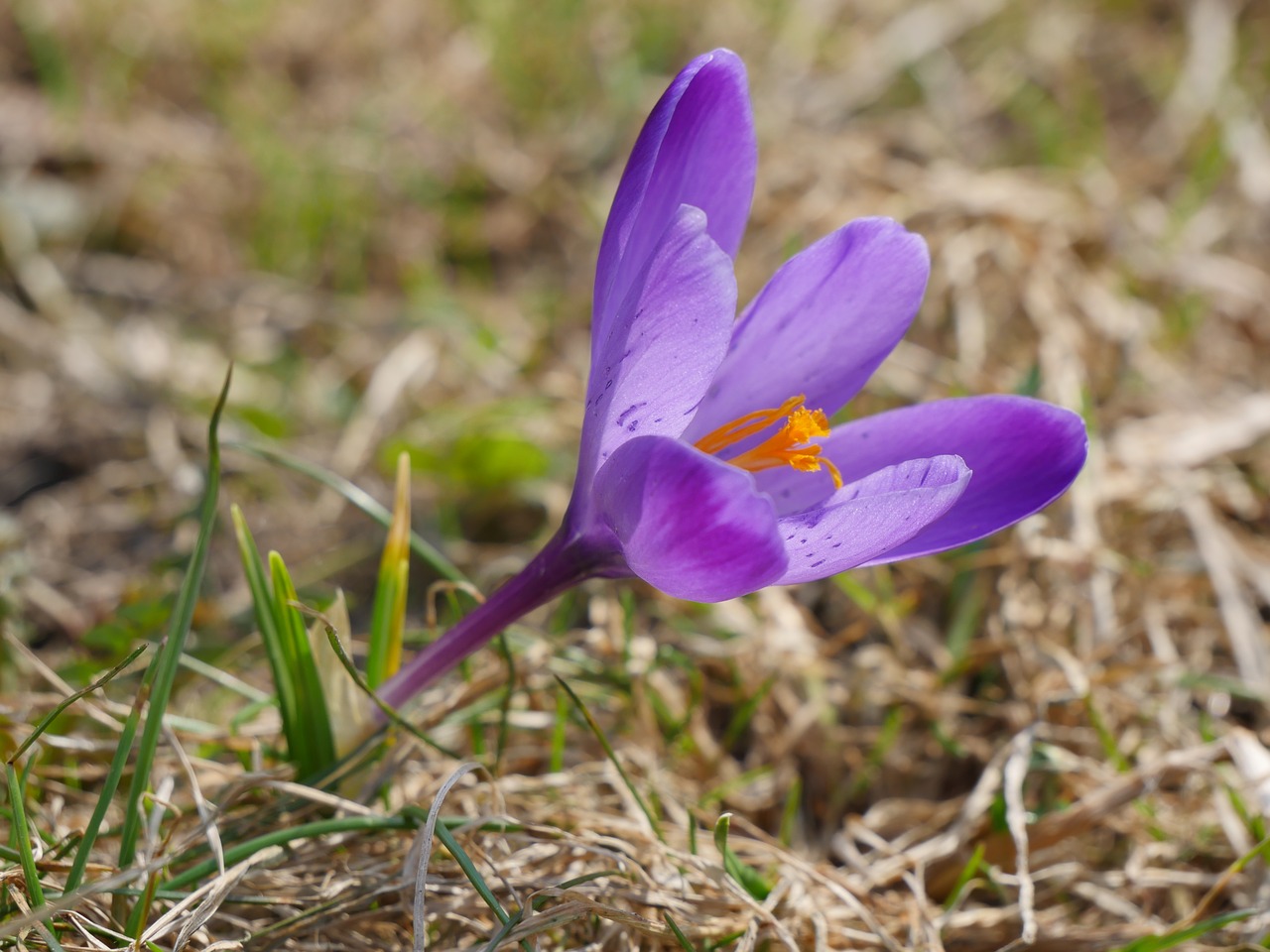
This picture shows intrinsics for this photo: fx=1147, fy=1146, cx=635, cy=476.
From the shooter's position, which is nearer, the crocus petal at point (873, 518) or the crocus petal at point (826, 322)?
the crocus petal at point (873, 518)

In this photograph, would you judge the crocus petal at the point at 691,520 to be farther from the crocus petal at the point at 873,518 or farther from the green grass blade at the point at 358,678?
the green grass blade at the point at 358,678

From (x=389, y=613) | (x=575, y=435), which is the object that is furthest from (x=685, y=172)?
(x=575, y=435)

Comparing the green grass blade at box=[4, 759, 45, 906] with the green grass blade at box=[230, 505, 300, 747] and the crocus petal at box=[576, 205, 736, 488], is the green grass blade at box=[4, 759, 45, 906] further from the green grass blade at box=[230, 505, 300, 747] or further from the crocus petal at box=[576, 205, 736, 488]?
the crocus petal at box=[576, 205, 736, 488]

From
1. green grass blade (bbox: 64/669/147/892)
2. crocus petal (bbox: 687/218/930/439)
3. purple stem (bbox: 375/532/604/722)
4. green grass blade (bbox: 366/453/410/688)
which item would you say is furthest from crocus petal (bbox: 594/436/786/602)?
green grass blade (bbox: 64/669/147/892)

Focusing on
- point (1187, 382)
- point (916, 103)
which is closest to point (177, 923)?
point (1187, 382)

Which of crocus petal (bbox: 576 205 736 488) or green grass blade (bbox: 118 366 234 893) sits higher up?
crocus petal (bbox: 576 205 736 488)

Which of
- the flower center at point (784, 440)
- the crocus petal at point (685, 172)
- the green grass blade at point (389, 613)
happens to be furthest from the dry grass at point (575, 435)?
the crocus petal at point (685, 172)
